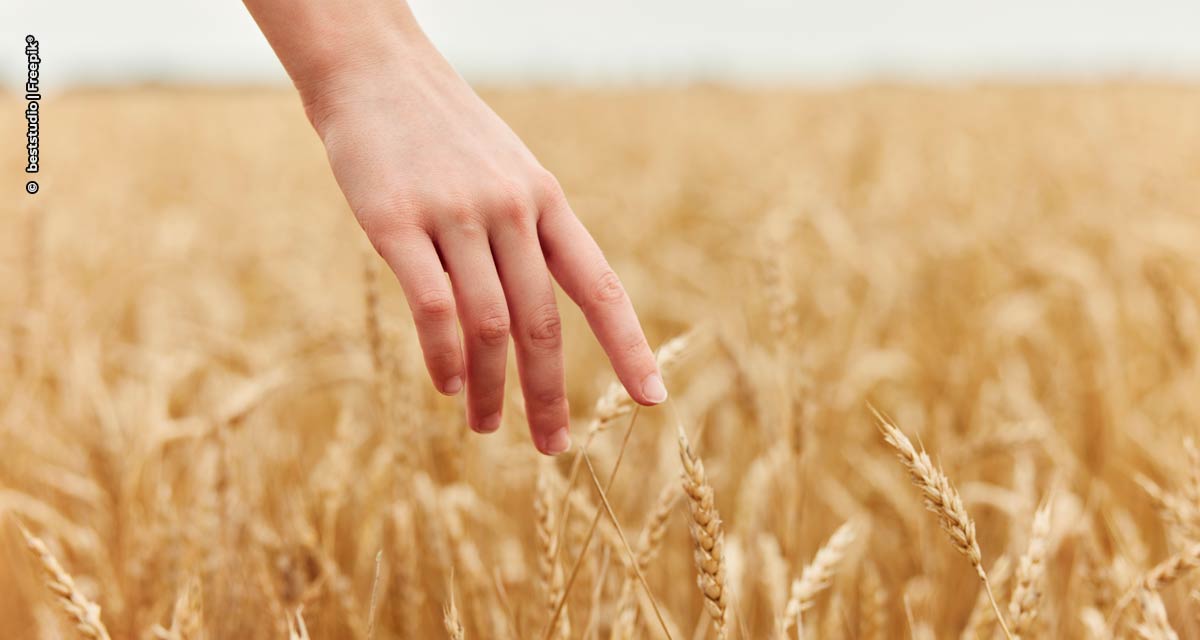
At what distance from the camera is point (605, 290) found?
0.86m

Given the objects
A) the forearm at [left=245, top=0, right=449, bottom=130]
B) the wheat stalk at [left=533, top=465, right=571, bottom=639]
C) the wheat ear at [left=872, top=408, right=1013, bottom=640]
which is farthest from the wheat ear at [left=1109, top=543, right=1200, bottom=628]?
the forearm at [left=245, top=0, right=449, bottom=130]

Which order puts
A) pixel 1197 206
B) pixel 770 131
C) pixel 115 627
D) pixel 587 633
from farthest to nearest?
pixel 770 131, pixel 1197 206, pixel 115 627, pixel 587 633

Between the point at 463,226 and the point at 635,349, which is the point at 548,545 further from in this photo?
the point at 463,226

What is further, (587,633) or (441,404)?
(441,404)

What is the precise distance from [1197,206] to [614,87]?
12370 mm

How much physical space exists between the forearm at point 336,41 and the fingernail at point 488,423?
13.0 inches

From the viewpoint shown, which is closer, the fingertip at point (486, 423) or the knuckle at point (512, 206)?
the knuckle at point (512, 206)

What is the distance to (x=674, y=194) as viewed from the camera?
4.45 m

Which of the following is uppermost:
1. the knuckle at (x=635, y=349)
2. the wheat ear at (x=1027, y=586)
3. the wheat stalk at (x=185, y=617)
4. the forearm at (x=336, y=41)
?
the forearm at (x=336, y=41)

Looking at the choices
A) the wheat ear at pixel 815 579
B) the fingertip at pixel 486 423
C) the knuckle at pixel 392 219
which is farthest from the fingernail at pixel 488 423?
the wheat ear at pixel 815 579

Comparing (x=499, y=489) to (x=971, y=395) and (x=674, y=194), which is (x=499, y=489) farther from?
(x=674, y=194)

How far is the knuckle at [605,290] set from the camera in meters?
0.86

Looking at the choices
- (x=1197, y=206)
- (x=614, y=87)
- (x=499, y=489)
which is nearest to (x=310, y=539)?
(x=499, y=489)

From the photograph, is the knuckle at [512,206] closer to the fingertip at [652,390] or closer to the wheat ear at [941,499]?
the fingertip at [652,390]
